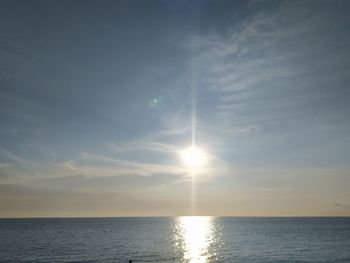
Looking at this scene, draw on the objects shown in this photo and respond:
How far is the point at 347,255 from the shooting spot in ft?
250

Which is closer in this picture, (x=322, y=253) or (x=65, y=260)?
(x=65, y=260)

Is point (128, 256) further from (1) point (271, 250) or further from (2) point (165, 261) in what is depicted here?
(1) point (271, 250)

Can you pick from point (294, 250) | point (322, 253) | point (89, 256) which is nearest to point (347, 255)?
point (322, 253)

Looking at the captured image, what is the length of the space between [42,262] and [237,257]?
4246 cm

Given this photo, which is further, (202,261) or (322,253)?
(322,253)

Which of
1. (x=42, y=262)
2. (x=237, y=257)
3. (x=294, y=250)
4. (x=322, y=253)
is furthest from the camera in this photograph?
(x=294, y=250)

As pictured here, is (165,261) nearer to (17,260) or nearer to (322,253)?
(17,260)

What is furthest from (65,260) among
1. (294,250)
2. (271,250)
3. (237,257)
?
(294,250)

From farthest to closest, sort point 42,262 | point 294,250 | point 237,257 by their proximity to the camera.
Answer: point 294,250 < point 237,257 < point 42,262

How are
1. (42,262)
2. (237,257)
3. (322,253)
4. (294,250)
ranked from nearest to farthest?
1. (42,262)
2. (237,257)
3. (322,253)
4. (294,250)

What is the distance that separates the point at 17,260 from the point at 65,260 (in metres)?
10.7

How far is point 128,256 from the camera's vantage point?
7744 cm

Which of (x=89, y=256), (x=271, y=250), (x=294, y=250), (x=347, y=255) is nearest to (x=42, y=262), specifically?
(x=89, y=256)

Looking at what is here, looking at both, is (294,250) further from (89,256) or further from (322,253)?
(89,256)
